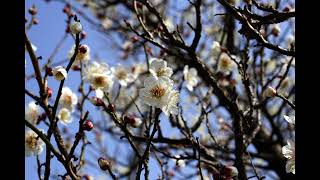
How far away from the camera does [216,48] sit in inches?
166

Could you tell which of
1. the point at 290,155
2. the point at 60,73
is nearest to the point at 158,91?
the point at 60,73

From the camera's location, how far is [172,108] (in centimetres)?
239

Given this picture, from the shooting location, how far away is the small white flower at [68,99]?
3.43 meters

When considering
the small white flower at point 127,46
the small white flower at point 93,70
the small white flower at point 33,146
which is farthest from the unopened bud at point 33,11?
the small white flower at point 127,46

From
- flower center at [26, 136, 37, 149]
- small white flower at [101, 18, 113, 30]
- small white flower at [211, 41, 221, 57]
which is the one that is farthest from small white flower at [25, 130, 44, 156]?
small white flower at [101, 18, 113, 30]

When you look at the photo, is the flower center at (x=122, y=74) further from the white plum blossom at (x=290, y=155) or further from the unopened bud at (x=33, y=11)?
the white plum blossom at (x=290, y=155)

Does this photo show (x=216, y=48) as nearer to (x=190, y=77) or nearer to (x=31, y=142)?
(x=190, y=77)

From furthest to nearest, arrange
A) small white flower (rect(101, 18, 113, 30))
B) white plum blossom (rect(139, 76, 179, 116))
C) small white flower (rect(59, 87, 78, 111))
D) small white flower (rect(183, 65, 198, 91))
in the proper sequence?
small white flower (rect(101, 18, 113, 30)) < small white flower (rect(183, 65, 198, 91)) < small white flower (rect(59, 87, 78, 111)) < white plum blossom (rect(139, 76, 179, 116))

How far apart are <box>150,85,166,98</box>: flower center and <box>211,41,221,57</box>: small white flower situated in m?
1.86

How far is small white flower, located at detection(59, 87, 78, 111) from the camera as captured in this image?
3.43 m

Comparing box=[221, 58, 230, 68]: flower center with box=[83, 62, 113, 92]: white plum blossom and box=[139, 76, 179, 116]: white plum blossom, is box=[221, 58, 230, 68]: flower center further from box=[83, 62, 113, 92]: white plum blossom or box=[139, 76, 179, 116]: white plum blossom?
box=[139, 76, 179, 116]: white plum blossom
